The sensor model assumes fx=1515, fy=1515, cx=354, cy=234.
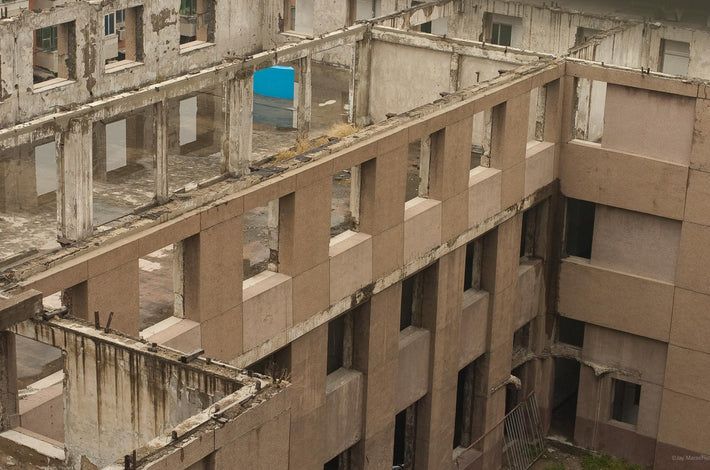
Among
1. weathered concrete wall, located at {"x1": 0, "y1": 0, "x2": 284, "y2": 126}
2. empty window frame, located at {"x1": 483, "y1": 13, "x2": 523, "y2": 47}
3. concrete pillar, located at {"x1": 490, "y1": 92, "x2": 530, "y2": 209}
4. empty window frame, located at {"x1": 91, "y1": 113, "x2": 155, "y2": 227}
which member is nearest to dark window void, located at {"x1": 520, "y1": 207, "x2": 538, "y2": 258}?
concrete pillar, located at {"x1": 490, "y1": 92, "x2": 530, "y2": 209}

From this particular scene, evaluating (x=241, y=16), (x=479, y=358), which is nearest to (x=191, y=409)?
(x=479, y=358)

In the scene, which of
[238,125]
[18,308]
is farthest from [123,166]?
[18,308]

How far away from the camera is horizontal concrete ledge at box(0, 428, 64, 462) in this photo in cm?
2144

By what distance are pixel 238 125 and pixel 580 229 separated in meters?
8.91

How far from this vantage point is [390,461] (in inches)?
1270

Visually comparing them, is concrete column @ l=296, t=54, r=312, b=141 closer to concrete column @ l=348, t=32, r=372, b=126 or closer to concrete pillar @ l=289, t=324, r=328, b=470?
concrete column @ l=348, t=32, r=372, b=126

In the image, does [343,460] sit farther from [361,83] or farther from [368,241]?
[361,83]

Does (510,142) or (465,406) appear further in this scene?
(465,406)

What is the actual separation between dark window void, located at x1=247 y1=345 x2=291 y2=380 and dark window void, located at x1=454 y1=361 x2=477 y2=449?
26.7ft

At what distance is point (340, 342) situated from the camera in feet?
102

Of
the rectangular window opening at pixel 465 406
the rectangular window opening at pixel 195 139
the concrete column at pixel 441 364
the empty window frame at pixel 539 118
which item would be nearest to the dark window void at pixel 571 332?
the rectangular window opening at pixel 465 406

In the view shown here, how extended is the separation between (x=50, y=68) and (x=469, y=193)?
25.7 m

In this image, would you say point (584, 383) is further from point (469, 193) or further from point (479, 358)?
point (469, 193)

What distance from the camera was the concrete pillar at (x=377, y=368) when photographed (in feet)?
A: 100
